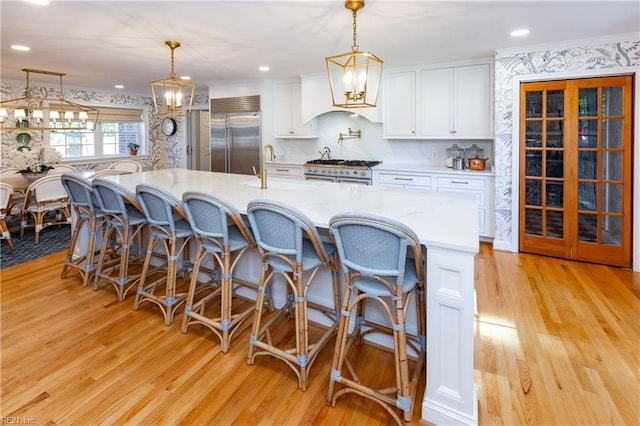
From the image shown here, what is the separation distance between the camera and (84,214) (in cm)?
343

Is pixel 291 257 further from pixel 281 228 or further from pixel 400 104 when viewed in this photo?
pixel 400 104

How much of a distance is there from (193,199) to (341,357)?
128 cm

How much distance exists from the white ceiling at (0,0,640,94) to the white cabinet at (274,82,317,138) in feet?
3.52

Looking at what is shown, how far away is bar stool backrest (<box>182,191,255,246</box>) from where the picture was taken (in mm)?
2207

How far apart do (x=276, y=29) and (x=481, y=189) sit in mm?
2915

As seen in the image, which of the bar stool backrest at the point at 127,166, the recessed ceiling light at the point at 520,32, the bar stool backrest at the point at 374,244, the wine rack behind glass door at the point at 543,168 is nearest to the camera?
the bar stool backrest at the point at 374,244

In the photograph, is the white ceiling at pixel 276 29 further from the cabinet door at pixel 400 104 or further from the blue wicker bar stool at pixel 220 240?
the blue wicker bar stool at pixel 220 240

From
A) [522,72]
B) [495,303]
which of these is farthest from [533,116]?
[495,303]

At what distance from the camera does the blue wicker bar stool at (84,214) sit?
3172mm

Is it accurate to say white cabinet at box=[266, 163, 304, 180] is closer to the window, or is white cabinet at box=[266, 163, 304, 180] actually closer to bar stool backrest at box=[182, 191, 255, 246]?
bar stool backrest at box=[182, 191, 255, 246]

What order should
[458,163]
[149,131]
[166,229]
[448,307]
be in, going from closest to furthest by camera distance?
[448,307]
[166,229]
[458,163]
[149,131]

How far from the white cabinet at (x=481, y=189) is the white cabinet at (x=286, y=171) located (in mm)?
2080

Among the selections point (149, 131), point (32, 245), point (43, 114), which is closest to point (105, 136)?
point (149, 131)

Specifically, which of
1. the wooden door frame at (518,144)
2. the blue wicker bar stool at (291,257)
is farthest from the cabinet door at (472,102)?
the blue wicker bar stool at (291,257)
